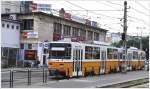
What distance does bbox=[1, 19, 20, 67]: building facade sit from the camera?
5353 centimetres

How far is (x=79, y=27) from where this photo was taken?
67.9m

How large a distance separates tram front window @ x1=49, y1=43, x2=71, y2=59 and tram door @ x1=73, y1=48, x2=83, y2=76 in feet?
2.69

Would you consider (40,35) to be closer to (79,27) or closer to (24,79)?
(79,27)

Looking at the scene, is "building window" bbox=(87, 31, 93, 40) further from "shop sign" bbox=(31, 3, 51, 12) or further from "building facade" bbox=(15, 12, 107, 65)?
"shop sign" bbox=(31, 3, 51, 12)

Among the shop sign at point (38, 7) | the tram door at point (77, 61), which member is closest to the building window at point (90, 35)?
the shop sign at point (38, 7)

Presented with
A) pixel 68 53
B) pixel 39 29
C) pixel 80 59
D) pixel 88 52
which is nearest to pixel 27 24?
pixel 39 29

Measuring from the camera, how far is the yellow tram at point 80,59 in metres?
31.7

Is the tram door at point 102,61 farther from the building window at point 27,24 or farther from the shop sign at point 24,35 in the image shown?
the shop sign at point 24,35

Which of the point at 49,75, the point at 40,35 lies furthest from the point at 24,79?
the point at 40,35

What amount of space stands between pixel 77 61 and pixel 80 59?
2.12 feet

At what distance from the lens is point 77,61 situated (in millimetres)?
33156

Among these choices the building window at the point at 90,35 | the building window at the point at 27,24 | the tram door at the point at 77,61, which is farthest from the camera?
the building window at the point at 90,35

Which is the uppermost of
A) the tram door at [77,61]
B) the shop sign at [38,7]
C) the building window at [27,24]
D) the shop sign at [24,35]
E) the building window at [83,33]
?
the shop sign at [38,7]

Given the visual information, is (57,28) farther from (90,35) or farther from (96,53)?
(96,53)
